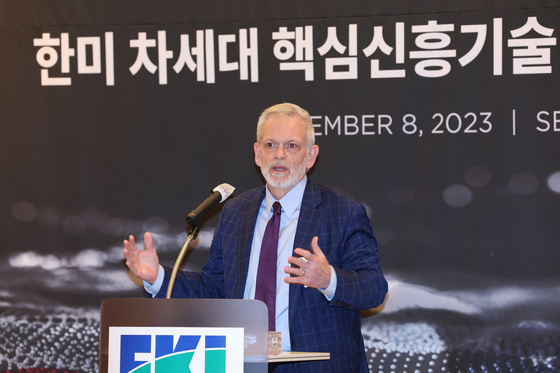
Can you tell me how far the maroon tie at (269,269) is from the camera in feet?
6.91

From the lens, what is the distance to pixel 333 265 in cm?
216

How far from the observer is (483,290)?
319cm

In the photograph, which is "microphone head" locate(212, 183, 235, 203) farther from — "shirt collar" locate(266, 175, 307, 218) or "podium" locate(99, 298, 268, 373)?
"podium" locate(99, 298, 268, 373)

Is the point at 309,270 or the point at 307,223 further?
the point at 307,223

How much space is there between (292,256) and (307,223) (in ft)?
0.66

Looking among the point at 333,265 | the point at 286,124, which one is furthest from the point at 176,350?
the point at 286,124

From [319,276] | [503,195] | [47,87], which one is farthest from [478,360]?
[47,87]

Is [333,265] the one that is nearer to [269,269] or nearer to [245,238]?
[269,269]

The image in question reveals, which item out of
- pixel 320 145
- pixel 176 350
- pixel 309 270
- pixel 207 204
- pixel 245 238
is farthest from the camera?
pixel 320 145

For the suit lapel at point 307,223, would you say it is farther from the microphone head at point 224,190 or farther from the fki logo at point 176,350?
the fki logo at point 176,350

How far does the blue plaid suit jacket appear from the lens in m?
2.05

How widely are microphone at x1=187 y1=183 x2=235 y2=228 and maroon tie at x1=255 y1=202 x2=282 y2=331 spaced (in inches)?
13.6

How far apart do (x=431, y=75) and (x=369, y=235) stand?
146 cm

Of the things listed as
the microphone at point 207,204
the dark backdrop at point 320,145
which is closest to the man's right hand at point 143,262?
the microphone at point 207,204
